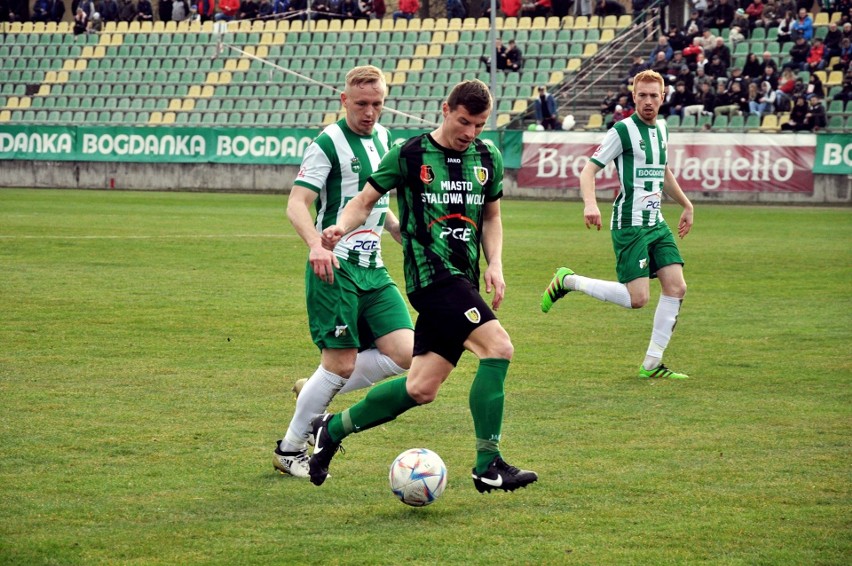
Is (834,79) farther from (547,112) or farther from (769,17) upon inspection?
(547,112)

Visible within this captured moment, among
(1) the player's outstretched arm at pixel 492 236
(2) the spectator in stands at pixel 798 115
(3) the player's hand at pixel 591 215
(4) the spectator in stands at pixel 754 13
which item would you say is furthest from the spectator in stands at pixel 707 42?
(1) the player's outstretched arm at pixel 492 236

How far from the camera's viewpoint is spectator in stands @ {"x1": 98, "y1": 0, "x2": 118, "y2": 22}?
4384 centimetres

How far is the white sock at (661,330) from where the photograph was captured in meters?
9.23

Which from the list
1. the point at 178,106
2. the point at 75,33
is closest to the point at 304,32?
the point at 178,106

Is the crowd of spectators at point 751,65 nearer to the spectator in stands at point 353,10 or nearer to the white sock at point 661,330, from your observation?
the spectator in stands at point 353,10

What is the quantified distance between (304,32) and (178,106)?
14.9 feet

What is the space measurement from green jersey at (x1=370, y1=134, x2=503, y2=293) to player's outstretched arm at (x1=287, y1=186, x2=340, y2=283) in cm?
37

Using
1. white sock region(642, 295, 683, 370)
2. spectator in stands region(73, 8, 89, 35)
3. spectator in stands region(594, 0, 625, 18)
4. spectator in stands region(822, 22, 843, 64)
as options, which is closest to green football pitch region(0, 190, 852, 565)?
white sock region(642, 295, 683, 370)

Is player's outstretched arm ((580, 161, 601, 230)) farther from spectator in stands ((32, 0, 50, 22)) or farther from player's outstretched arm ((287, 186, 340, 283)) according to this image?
spectator in stands ((32, 0, 50, 22))

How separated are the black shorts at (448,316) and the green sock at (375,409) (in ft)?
0.65

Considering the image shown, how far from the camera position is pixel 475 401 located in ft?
18.9

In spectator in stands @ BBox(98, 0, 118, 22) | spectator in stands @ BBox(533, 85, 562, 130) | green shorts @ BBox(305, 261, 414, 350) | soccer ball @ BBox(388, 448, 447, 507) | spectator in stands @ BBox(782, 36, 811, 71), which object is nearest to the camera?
soccer ball @ BBox(388, 448, 447, 507)

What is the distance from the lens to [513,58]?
116ft

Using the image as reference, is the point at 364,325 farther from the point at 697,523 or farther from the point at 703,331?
the point at 703,331
